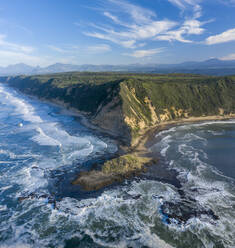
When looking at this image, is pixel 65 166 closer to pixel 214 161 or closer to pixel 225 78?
pixel 214 161

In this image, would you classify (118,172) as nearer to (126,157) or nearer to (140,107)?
(126,157)

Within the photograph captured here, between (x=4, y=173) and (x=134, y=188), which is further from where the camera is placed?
(x=4, y=173)

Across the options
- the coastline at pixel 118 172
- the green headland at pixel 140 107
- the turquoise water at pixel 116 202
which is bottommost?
the turquoise water at pixel 116 202

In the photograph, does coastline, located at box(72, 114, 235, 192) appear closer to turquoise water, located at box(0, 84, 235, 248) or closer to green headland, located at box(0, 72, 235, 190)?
green headland, located at box(0, 72, 235, 190)

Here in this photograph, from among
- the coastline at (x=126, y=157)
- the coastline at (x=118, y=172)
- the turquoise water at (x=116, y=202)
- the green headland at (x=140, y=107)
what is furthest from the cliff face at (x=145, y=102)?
the turquoise water at (x=116, y=202)

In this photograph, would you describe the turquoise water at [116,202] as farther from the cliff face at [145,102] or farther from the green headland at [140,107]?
the cliff face at [145,102]

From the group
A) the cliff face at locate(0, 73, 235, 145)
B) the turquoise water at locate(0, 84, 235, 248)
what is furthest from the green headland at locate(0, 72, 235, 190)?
the turquoise water at locate(0, 84, 235, 248)

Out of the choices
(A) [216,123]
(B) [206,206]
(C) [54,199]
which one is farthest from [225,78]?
(C) [54,199]

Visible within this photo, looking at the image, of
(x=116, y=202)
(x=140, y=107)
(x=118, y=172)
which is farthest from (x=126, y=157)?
(x=140, y=107)
